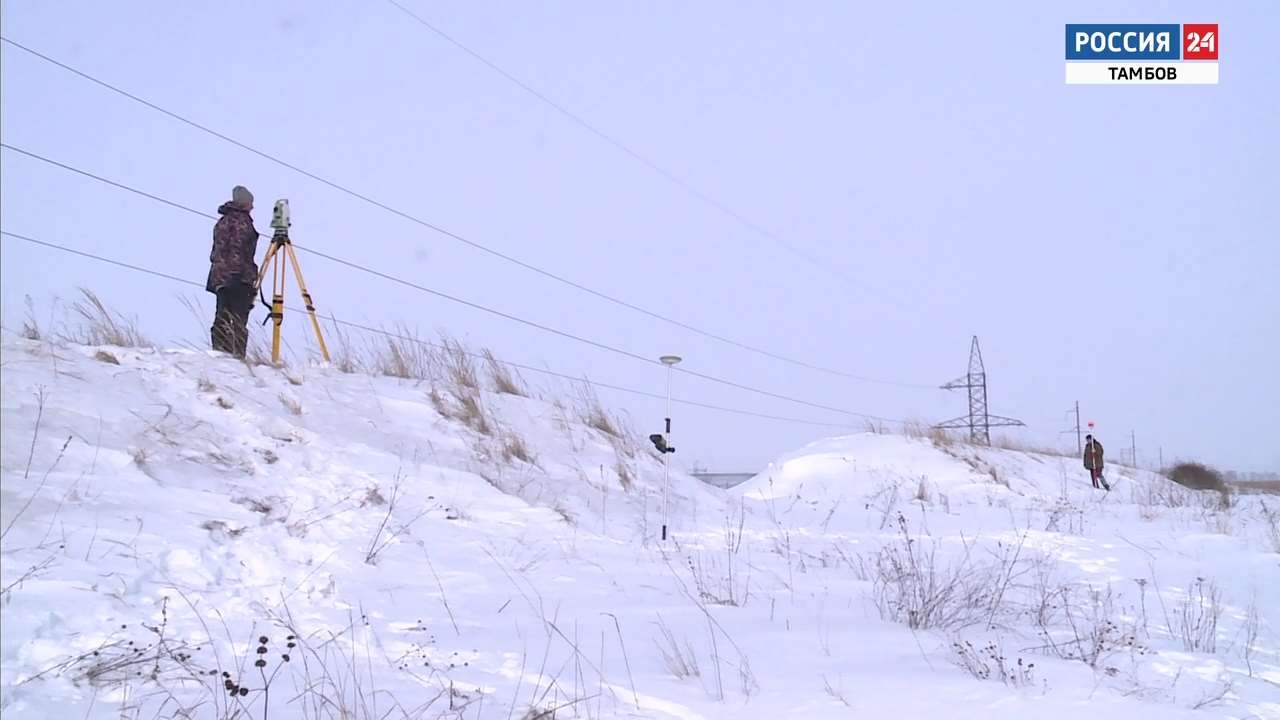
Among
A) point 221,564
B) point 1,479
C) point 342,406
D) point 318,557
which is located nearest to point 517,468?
point 342,406

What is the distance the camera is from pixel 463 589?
388 centimetres

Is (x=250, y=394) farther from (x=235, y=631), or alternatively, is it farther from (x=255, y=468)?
(x=235, y=631)

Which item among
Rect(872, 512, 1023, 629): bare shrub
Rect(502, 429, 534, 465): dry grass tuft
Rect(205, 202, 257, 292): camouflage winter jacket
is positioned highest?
Rect(205, 202, 257, 292): camouflage winter jacket

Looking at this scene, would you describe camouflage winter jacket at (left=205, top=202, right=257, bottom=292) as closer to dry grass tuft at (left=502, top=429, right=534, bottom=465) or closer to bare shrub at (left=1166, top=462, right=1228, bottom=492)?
dry grass tuft at (left=502, top=429, right=534, bottom=465)

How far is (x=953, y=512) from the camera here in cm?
996

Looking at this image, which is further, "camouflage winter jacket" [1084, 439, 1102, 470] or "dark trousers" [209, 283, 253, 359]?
"camouflage winter jacket" [1084, 439, 1102, 470]

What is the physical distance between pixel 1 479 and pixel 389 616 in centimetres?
213

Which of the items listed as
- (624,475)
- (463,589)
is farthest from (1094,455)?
(463,589)

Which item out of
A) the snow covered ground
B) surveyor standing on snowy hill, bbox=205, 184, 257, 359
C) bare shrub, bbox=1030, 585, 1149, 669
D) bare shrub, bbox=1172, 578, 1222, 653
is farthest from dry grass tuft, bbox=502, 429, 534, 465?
bare shrub, bbox=1172, 578, 1222, 653

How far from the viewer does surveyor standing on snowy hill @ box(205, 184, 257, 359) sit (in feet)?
22.3

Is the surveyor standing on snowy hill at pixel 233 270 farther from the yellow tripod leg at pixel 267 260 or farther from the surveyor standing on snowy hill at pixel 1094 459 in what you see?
the surveyor standing on snowy hill at pixel 1094 459

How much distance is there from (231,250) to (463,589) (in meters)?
4.60

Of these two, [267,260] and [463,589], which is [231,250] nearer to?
[267,260]

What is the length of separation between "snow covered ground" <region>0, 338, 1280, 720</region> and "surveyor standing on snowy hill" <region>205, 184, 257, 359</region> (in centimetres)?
76
